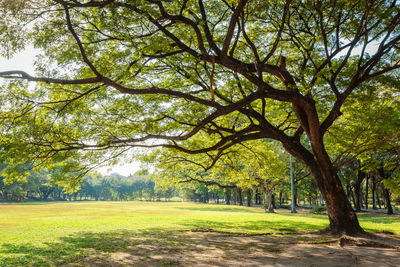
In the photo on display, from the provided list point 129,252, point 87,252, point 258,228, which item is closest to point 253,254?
point 129,252

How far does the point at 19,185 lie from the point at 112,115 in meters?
59.8

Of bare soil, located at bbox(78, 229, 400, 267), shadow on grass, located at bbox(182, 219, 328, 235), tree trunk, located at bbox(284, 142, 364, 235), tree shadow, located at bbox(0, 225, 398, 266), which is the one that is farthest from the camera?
shadow on grass, located at bbox(182, 219, 328, 235)

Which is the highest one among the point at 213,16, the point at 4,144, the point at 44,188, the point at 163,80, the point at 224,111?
the point at 213,16

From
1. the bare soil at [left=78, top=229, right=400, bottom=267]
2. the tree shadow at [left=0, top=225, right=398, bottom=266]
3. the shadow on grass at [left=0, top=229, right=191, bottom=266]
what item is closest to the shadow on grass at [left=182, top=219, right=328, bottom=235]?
the tree shadow at [left=0, top=225, right=398, bottom=266]

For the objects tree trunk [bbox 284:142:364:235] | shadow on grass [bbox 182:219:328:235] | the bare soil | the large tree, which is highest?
the large tree

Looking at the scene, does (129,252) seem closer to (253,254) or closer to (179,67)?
(253,254)

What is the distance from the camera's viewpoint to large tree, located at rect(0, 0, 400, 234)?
23.8ft

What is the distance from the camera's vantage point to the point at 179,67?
9.96 m

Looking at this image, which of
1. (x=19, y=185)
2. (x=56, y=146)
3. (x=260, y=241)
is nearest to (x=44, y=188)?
(x=19, y=185)

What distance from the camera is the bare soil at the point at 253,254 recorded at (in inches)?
241

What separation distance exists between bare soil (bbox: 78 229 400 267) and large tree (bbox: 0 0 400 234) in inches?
108

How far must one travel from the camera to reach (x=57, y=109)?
31.6 ft

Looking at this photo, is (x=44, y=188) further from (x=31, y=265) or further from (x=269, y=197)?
(x=31, y=265)

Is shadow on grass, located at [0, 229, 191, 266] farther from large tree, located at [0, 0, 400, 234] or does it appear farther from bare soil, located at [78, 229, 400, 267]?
large tree, located at [0, 0, 400, 234]
